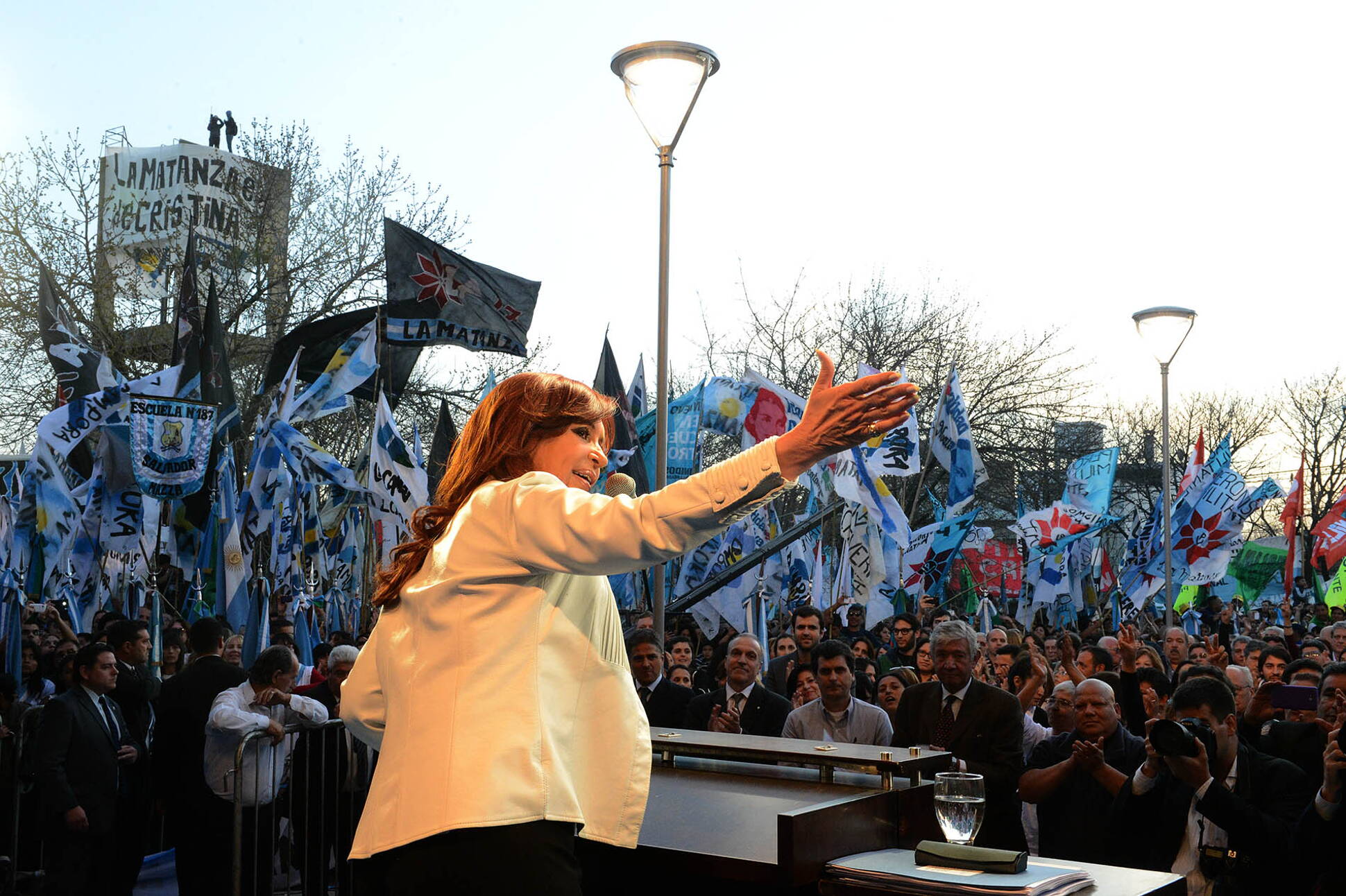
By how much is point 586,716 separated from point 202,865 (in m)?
6.56

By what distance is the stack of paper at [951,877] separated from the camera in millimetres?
2482

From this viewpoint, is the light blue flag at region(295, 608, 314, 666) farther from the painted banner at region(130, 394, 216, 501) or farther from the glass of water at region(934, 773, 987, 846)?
the glass of water at region(934, 773, 987, 846)

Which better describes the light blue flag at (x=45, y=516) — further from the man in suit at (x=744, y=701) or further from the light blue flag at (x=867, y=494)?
the light blue flag at (x=867, y=494)

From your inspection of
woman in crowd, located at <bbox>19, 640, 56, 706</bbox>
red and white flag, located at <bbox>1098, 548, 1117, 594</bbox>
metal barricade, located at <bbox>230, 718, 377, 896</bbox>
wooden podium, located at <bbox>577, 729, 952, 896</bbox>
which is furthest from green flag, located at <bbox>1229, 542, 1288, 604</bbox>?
wooden podium, located at <bbox>577, 729, 952, 896</bbox>

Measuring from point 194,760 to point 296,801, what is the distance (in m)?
0.92

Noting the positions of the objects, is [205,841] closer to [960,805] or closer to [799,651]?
[799,651]

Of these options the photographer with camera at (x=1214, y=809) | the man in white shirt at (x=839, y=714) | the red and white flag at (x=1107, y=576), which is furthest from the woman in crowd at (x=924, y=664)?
the red and white flag at (x=1107, y=576)

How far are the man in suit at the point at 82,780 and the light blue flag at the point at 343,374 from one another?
6914 mm

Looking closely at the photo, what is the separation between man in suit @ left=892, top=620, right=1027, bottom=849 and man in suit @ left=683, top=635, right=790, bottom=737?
1.19 m

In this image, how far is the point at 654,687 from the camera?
8.75 meters

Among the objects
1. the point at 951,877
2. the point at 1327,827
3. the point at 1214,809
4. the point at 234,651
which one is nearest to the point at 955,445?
the point at 234,651

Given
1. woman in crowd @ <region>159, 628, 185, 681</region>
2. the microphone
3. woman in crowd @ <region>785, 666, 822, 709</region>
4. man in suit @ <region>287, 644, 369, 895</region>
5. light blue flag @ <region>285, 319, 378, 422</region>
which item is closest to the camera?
the microphone

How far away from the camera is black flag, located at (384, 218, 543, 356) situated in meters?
14.6

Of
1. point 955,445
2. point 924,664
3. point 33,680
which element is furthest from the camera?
point 955,445
